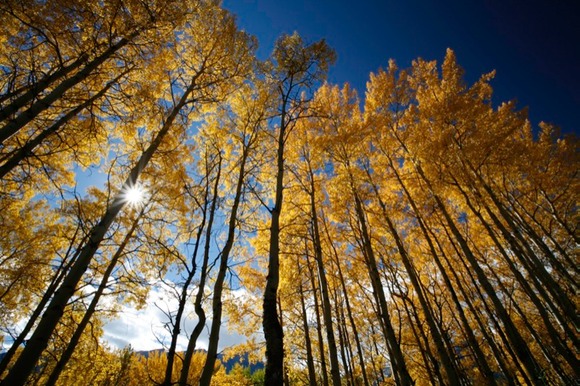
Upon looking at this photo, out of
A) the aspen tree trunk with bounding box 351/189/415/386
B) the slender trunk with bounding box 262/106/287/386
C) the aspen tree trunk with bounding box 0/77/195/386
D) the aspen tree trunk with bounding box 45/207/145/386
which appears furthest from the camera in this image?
the aspen tree trunk with bounding box 45/207/145/386

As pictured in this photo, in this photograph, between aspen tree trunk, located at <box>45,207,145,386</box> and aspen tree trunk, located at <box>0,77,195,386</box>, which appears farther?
aspen tree trunk, located at <box>45,207,145,386</box>

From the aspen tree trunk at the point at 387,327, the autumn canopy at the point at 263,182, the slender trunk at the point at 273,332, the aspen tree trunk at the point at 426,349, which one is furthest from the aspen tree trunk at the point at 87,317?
the aspen tree trunk at the point at 426,349

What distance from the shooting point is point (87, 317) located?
235 inches

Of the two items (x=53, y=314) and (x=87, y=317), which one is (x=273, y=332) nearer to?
(x=53, y=314)

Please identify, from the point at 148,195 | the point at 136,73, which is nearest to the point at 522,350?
the point at 148,195

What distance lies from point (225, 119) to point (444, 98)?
795cm

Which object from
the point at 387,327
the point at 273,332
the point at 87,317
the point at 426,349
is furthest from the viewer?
the point at 426,349

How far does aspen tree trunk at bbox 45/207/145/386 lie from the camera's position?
16.4 feet

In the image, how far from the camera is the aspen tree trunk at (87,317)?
16.4 ft

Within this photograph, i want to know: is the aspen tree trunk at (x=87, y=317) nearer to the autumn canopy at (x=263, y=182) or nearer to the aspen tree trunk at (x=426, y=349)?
the autumn canopy at (x=263, y=182)

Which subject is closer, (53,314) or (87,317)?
(53,314)

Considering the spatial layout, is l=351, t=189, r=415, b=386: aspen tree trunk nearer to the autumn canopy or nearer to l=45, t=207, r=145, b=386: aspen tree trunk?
the autumn canopy

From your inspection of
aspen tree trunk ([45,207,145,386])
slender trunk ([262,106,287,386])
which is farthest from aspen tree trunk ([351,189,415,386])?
aspen tree trunk ([45,207,145,386])

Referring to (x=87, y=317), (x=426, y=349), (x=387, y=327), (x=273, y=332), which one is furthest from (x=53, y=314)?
(x=426, y=349)
